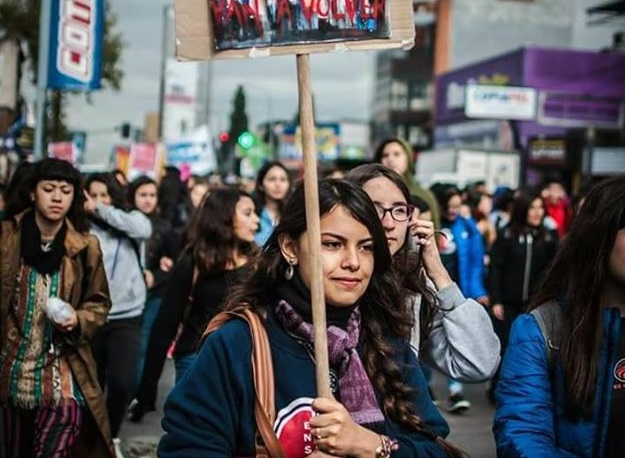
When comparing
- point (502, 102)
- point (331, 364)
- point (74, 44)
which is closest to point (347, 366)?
point (331, 364)

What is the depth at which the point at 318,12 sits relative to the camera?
112 inches

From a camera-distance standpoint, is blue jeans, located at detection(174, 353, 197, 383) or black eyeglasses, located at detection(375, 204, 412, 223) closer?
black eyeglasses, located at detection(375, 204, 412, 223)

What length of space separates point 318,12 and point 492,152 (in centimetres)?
2840

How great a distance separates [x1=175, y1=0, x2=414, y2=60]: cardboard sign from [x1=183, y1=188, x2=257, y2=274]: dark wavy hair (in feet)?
10.2

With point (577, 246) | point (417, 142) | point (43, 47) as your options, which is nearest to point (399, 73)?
point (417, 142)

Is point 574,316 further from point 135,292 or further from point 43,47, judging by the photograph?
point 43,47

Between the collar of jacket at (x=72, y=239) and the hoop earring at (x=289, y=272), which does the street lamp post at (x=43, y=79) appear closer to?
the collar of jacket at (x=72, y=239)

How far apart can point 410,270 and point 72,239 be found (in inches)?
89.6

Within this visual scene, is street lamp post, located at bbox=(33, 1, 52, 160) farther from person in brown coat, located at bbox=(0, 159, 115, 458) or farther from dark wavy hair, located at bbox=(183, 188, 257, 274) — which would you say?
person in brown coat, located at bbox=(0, 159, 115, 458)

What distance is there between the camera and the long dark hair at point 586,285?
112 inches

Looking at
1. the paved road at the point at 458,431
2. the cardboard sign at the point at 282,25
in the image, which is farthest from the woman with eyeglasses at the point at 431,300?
the paved road at the point at 458,431

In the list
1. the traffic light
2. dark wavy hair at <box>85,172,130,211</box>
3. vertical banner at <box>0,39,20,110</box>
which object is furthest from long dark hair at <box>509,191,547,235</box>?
vertical banner at <box>0,39,20,110</box>

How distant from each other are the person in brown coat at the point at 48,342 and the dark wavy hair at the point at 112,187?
7.55 feet

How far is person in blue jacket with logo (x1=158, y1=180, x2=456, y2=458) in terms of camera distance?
2.66m
